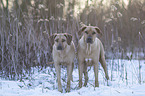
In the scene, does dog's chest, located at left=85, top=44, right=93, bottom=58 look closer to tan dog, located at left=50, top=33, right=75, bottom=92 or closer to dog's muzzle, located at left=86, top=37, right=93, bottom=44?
dog's muzzle, located at left=86, top=37, right=93, bottom=44

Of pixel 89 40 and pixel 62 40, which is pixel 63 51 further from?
pixel 89 40

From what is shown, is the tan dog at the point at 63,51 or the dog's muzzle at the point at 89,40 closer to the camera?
the dog's muzzle at the point at 89,40

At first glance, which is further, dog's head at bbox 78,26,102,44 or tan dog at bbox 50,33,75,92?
tan dog at bbox 50,33,75,92

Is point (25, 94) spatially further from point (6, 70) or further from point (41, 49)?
point (41, 49)

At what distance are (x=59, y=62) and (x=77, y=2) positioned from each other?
148 inches

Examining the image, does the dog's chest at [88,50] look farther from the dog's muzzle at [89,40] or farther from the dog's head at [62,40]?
the dog's head at [62,40]

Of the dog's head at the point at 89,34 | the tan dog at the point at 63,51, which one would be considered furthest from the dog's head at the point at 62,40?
the dog's head at the point at 89,34

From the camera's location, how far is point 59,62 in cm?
447

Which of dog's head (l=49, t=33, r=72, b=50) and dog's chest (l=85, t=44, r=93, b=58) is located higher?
dog's head (l=49, t=33, r=72, b=50)

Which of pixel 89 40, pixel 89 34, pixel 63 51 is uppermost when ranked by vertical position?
pixel 89 34

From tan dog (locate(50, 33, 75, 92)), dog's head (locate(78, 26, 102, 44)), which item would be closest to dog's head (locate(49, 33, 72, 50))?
tan dog (locate(50, 33, 75, 92))

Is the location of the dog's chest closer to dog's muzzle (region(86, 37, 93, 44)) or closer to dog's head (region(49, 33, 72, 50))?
dog's muzzle (region(86, 37, 93, 44))

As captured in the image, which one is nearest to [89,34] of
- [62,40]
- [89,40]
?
[89,40]

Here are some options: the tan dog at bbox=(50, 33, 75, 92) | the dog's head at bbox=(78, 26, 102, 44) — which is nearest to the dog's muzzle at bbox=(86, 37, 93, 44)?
the dog's head at bbox=(78, 26, 102, 44)
